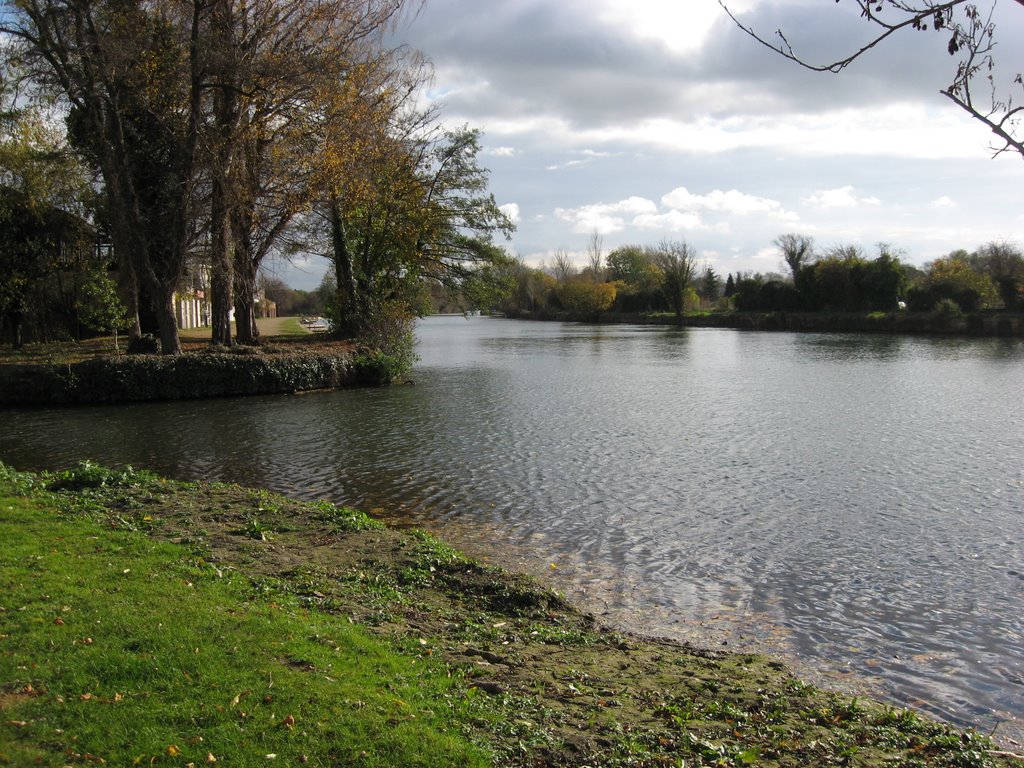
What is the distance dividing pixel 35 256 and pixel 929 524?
28.9 meters

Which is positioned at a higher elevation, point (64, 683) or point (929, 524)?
point (64, 683)

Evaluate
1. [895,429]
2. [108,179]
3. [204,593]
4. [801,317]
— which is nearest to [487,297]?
[108,179]

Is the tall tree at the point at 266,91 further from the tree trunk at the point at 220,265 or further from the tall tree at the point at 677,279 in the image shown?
the tall tree at the point at 677,279

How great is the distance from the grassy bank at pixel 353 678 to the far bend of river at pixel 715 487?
3.79 ft

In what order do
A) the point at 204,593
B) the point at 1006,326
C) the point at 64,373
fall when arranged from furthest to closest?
the point at 1006,326
the point at 64,373
the point at 204,593

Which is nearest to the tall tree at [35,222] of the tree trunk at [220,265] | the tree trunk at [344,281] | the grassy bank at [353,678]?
the tree trunk at [220,265]

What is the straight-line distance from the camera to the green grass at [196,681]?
3607 millimetres

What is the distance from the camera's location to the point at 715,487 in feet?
40.6

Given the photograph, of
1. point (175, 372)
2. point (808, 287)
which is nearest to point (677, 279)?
point (808, 287)

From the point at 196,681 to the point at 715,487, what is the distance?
9.57 meters

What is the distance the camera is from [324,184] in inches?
965

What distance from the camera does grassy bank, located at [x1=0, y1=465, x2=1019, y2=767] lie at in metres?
3.74

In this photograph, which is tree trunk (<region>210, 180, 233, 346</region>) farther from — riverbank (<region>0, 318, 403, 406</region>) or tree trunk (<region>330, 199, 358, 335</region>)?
tree trunk (<region>330, 199, 358, 335</region>)

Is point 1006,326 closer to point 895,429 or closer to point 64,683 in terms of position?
point 895,429
